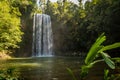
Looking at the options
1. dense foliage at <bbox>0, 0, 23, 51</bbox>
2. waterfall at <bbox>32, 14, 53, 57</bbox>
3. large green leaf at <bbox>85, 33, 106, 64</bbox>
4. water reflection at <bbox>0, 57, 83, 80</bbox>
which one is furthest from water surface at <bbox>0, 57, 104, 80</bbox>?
waterfall at <bbox>32, 14, 53, 57</bbox>

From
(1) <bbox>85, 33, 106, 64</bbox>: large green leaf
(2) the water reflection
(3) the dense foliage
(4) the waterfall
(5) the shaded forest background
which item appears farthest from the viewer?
(4) the waterfall

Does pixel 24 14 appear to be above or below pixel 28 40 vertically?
above

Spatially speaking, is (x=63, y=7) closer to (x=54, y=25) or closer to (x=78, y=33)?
(x=54, y=25)

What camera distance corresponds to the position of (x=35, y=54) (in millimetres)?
44938

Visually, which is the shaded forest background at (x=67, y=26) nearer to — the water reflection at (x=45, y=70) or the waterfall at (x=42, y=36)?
the waterfall at (x=42, y=36)

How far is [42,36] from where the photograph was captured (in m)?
48.2

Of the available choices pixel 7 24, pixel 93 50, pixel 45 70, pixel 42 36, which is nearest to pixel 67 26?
pixel 42 36

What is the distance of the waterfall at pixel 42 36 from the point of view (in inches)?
1822

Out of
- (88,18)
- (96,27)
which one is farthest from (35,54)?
(96,27)

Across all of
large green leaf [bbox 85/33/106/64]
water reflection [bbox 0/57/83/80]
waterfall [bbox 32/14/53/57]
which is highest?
large green leaf [bbox 85/33/106/64]

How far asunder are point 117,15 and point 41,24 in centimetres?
2252

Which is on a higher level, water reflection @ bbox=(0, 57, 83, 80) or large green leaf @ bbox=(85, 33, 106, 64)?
large green leaf @ bbox=(85, 33, 106, 64)

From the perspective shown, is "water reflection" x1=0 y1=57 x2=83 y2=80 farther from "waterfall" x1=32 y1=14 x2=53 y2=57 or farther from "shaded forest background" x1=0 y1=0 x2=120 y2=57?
"waterfall" x1=32 y1=14 x2=53 y2=57

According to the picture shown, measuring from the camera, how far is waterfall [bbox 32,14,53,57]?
46.3 metres
